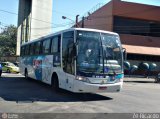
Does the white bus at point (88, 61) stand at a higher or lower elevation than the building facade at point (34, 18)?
lower

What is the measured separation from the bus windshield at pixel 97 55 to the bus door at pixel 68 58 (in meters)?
0.44

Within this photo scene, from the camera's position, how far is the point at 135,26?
44000 millimetres

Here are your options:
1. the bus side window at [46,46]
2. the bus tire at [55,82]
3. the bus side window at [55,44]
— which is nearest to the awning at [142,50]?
the bus side window at [46,46]

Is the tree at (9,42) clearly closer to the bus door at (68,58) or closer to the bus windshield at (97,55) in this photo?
the bus door at (68,58)

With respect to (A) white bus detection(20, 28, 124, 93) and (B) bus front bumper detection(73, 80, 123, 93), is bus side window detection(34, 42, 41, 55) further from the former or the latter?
(B) bus front bumper detection(73, 80, 123, 93)

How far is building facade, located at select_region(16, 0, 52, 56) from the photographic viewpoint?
55.1 m

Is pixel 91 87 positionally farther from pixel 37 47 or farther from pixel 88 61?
pixel 37 47

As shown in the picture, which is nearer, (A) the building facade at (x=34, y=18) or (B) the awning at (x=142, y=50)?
(B) the awning at (x=142, y=50)

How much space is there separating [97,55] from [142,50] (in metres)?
29.3

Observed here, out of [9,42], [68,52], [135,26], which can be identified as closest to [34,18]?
[135,26]

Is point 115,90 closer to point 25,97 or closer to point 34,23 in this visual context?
point 25,97

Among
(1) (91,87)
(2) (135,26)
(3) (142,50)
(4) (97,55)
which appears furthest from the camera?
(2) (135,26)

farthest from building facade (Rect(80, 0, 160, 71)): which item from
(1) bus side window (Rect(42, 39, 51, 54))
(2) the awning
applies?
(1) bus side window (Rect(42, 39, 51, 54))

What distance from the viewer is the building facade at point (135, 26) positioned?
42156 mm
